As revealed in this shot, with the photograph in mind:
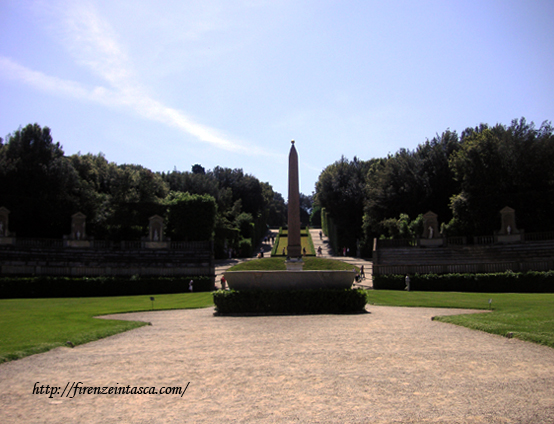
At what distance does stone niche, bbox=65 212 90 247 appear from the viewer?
140ft

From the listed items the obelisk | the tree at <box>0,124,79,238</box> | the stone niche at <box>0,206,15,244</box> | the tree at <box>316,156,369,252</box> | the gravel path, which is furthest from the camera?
the tree at <box>316,156,369,252</box>

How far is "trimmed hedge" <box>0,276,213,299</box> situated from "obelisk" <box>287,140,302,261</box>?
38.1 feet

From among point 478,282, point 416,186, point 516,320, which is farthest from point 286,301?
point 416,186

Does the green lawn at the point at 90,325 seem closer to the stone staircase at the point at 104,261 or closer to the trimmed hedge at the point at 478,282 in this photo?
the trimmed hedge at the point at 478,282

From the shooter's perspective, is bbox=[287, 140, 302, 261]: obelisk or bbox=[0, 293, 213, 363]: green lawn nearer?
bbox=[0, 293, 213, 363]: green lawn

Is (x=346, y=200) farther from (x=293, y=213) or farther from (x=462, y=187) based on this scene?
(x=293, y=213)

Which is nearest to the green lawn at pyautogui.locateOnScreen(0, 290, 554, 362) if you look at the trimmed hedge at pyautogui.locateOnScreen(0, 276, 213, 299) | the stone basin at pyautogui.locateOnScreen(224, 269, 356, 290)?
the stone basin at pyautogui.locateOnScreen(224, 269, 356, 290)

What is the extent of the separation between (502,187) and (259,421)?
40.2 m

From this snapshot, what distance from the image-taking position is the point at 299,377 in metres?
7.73

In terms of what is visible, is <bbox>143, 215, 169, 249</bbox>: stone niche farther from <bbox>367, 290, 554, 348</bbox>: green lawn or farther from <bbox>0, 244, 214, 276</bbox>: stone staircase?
<bbox>367, 290, 554, 348</bbox>: green lawn

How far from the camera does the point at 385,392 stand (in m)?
6.85

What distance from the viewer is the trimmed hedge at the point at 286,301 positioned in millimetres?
16875

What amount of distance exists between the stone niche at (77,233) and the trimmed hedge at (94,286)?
1324 cm

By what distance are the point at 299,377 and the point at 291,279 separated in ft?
31.8
